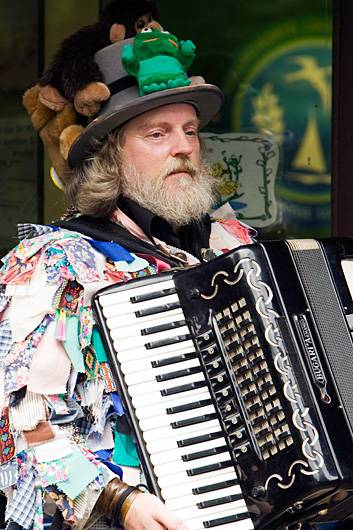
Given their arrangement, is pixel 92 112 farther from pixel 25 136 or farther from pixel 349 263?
pixel 25 136

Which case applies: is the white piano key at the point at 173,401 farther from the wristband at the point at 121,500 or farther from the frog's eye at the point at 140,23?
the frog's eye at the point at 140,23

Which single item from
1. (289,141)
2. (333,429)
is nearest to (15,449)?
(333,429)

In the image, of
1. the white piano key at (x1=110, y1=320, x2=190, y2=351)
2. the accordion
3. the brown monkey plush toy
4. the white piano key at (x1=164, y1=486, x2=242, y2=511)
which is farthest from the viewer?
the brown monkey plush toy

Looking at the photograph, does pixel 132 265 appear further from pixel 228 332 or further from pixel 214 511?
pixel 214 511

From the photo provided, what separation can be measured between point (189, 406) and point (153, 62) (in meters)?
0.98

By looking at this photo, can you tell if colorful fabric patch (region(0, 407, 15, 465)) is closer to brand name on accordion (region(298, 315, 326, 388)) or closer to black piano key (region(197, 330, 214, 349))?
black piano key (region(197, 330, 214, 349))

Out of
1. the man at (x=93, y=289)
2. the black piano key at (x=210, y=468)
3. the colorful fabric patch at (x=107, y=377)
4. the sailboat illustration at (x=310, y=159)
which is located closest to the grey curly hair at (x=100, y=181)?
the man at (x=93, y=289)

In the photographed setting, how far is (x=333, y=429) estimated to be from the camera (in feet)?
9.17

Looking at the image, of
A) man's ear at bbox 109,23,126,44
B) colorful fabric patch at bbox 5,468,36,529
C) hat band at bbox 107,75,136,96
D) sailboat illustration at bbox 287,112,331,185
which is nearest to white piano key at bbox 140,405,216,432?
colorful fabric patch at bbox 5,468,36,529

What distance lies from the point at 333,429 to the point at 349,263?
0.41 meters

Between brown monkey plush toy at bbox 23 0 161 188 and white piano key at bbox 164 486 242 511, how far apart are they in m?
1.10

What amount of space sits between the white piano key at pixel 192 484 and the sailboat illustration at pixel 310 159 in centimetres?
255

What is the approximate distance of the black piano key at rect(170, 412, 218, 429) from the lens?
297 cm

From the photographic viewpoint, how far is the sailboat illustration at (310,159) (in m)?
5.30
